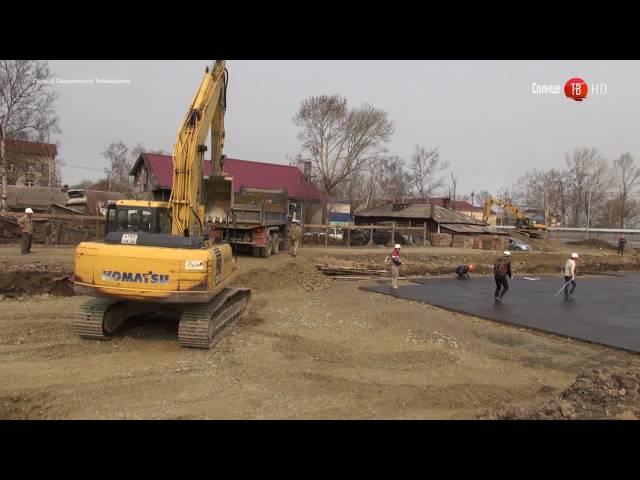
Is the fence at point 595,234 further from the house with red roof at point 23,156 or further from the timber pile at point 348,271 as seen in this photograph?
the house with red roof at point 23,156

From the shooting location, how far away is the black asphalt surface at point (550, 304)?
1043 centimetres

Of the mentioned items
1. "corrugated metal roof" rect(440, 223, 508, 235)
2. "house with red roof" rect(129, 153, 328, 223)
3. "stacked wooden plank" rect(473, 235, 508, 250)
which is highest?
"house with red roof" rect(129, 153, 328, 223)

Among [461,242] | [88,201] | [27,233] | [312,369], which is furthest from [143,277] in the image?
[88,201]

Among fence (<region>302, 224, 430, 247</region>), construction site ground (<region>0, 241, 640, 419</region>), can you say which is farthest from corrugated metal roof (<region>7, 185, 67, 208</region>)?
construction site ground (<region>0, 241, 640, 419</region>)

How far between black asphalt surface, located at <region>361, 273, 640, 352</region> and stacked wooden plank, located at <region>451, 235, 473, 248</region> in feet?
48.4

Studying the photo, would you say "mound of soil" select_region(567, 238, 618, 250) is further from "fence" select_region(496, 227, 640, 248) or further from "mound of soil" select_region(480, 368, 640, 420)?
"mound of soil" select_region(480, 368, 640, 420)

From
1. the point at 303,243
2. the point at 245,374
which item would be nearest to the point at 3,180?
the point at 303,243

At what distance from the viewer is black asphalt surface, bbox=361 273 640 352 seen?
10434 mm

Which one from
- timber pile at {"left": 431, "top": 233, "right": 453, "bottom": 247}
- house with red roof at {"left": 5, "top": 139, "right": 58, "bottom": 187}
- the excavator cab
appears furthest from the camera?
timber pile at {"left": 431, "top": 233, "right": 453, "bottom": 247}

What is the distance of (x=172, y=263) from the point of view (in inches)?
284

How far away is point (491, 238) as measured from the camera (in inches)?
1398

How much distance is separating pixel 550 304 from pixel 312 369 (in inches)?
404

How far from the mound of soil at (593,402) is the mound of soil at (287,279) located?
10.6 m

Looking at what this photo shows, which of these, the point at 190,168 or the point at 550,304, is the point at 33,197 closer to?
the point at 190,168
